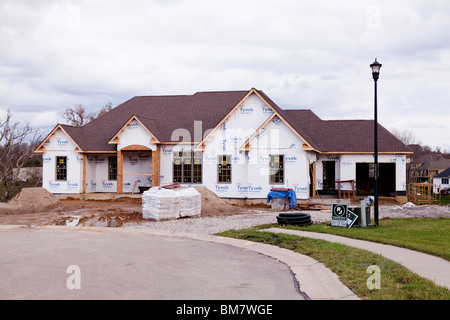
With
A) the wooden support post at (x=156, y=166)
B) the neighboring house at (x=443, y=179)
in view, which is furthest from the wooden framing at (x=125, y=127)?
the neighboring house at (x=443, y=179)

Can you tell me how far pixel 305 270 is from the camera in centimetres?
888

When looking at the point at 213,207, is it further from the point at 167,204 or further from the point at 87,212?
the point at 87,212

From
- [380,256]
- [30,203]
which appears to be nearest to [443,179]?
[30,203]

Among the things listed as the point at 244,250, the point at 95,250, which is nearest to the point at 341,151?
the point at 244,250

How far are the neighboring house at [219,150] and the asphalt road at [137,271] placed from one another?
48.5ft

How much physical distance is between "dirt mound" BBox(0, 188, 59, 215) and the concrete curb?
10057 millimetres

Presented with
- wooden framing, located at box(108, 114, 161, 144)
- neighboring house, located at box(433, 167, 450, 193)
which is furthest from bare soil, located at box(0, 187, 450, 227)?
neighboring house, located at box(433, 167, 450, 193)

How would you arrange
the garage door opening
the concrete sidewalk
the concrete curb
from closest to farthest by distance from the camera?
1. the concrete curb
2. the concrete sidewalk
3. the garage door opening

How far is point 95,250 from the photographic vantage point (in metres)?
11.0

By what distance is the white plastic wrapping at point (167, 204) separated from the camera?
18.0 m

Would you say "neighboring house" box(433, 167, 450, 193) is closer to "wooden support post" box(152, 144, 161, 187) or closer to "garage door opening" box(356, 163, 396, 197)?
"garage door opening" box(356, 163, 396, 197)

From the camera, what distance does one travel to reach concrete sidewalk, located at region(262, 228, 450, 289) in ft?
26.4

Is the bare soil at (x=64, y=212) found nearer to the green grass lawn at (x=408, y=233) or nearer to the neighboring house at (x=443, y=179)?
the green grass lawn at (x=408, y=233)
